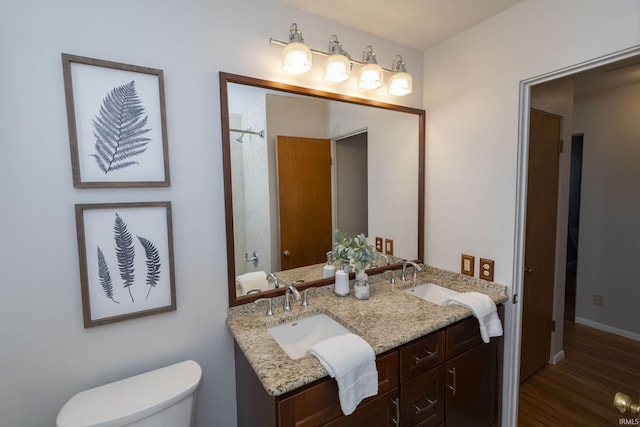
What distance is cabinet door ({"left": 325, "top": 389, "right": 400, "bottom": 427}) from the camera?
3.72ft

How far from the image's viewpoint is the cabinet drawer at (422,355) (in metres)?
1.28

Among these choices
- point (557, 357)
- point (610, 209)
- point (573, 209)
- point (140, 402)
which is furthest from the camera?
point (573, 209)

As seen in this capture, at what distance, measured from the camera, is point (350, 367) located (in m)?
1.06

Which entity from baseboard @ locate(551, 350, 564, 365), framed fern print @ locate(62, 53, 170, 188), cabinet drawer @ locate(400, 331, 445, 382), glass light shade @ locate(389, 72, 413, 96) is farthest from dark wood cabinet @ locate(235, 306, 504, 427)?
glass light shade @ locate(389, 72, 413, 96)

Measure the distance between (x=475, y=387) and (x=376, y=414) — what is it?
0.74 meters

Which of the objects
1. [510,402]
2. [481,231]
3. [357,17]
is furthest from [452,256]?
[357,17]

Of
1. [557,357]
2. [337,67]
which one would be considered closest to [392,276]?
[337,67]

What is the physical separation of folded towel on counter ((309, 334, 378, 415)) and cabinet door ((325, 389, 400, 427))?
0.34ft

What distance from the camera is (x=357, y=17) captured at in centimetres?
164

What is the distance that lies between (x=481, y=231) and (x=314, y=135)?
1197 mm

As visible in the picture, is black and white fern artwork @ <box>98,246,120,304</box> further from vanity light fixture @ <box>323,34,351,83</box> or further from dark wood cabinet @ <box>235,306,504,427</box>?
vanity light fixture @ <box>323,34,351,83</box>

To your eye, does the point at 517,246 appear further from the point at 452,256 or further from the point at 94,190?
the point at 94,190

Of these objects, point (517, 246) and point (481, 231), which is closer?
point (517, 246)

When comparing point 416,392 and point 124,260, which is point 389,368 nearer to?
point 416,392
